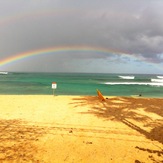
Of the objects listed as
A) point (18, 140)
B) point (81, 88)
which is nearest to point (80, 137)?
point (18, 140)

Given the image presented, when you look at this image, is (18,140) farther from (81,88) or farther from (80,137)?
(81,88)

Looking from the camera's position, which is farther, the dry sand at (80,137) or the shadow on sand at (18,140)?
the dry sand at (80,137)

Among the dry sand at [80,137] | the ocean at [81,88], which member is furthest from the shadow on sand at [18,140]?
the ocean at [81,88]

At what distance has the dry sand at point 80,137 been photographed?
6.52 m

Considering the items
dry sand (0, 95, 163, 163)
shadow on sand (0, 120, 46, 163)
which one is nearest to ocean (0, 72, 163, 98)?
dry sand (0, 95, 163, 163)

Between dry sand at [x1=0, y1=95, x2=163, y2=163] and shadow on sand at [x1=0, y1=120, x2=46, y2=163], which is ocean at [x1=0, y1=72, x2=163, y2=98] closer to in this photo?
dry sand at [x1=0, y1=95, x2=163, y2=163]

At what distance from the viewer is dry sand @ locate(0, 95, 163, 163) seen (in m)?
6.52

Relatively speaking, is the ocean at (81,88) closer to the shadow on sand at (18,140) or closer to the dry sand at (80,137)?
the dry sand at (80,137)

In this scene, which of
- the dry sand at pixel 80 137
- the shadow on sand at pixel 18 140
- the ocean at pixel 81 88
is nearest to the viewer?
the shadow on sand at pixel 18 140

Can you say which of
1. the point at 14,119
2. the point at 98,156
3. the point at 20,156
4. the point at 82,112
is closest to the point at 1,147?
the point at 20,156

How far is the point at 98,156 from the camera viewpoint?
6.66m

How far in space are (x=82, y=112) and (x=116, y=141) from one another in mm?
5464

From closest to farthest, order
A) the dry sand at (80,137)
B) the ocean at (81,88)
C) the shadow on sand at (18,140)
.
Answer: the shadow on sand at (18,140) → the dry sand at (80,137) → the ocean at (81,88)

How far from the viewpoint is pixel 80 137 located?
8.34 m
